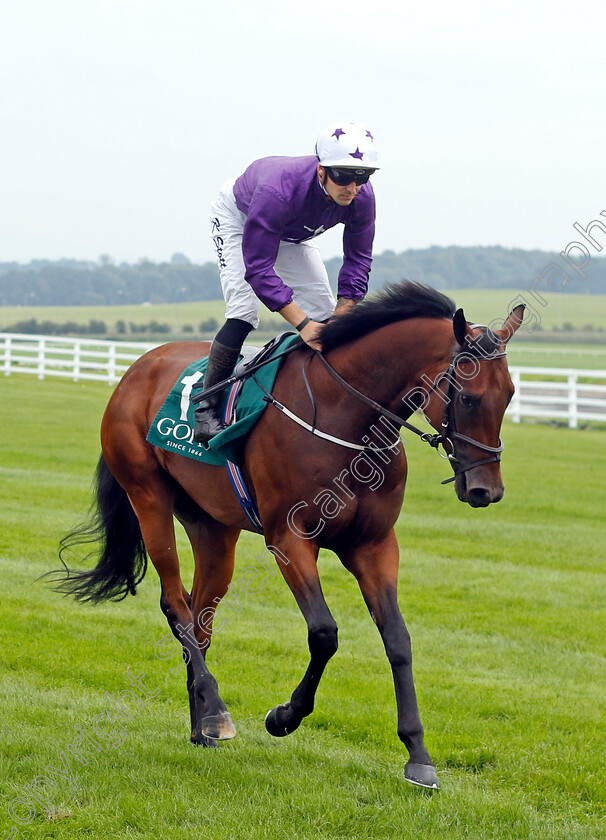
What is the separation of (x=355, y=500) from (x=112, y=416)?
207 cm

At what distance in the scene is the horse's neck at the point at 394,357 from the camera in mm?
3988

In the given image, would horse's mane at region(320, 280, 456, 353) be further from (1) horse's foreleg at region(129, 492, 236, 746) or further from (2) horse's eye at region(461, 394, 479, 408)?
(1) horse's foreleg at region(129, 492, 236, 746)

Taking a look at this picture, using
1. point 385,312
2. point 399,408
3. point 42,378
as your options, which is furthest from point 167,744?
point 42,378

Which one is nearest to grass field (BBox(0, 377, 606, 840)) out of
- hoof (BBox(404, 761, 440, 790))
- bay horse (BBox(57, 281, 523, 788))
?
hoof (BBox(404, 761, 440, 790))

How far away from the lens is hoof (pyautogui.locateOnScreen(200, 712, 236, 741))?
14.8ft

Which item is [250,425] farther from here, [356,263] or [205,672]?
[205,672]

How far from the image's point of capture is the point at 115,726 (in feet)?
15.7

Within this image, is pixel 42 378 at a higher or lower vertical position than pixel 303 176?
lower

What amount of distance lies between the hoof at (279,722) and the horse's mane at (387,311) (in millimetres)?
1614

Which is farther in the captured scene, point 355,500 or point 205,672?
point 205,672

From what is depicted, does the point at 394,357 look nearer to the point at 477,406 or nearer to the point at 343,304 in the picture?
the point at 477,406

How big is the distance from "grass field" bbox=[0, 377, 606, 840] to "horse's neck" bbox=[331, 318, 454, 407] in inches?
66.7

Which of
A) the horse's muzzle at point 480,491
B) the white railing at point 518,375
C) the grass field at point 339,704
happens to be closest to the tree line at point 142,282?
the white railing at point 518,375

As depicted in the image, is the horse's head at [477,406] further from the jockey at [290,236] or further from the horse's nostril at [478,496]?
the jockey at [290,236]
